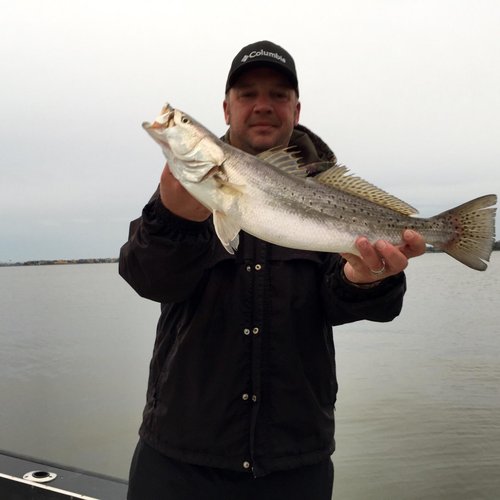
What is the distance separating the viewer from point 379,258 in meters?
3.05

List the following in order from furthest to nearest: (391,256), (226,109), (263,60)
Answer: (226,109), (263,60), (391,256)

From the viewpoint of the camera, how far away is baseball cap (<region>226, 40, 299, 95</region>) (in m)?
3.46

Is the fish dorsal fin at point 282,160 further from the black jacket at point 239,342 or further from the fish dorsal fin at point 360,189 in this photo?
the black jacket at point 239,342

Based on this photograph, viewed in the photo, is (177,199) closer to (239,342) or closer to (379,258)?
(239,342)

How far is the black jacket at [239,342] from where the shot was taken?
9.69 ft

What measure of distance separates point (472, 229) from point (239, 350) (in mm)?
1710

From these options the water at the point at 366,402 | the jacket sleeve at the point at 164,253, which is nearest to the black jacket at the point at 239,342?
the jacket sleeve at the point at 164,253

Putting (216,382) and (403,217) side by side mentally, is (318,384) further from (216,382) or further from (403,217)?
(403,217)

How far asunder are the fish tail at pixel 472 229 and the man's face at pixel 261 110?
1.22 m

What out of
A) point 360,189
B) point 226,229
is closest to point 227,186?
point 226,229

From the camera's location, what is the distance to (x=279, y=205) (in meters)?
3.02

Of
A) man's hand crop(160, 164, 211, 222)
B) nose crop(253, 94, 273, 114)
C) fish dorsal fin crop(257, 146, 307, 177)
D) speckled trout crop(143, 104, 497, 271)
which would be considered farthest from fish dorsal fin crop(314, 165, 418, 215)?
man's hand crop(160, 164, 211, 222)

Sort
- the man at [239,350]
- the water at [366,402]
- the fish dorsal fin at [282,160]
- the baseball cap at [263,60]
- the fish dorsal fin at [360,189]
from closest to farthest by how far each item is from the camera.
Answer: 1. the man at [239,350]
2. the fish dorsal fin at [282,160]
3. the fish dorsal fin at [360,189]
4. the baseball cap at [263,60]
5. the water at [366,402]

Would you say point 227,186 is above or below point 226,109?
below
